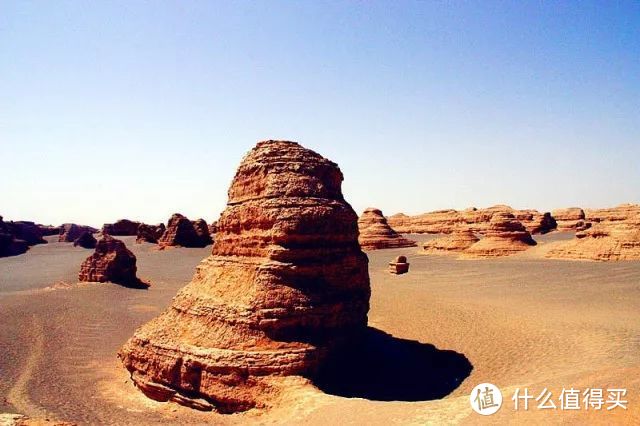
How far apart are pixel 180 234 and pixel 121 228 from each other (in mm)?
30583

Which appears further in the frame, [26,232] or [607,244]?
[26,232]

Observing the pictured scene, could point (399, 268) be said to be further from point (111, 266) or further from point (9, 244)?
point (9, 244)

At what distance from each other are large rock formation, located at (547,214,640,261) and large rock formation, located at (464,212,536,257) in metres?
4.21

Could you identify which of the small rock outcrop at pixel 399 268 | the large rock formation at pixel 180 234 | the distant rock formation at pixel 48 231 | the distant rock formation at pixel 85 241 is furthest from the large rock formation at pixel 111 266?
the distant rock formation at pixel 48 231

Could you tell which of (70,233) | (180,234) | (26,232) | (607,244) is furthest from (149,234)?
(607,244)

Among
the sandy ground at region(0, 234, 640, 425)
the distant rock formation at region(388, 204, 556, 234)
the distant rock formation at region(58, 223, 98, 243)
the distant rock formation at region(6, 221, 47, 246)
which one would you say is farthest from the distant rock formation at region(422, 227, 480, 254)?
the distant rock formation at region(6, 221, 47, 246)

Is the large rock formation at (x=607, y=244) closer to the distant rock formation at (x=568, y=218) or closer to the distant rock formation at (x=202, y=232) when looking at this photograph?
the distant rock formation at (x=568, y=218)

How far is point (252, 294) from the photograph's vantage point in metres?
12.0

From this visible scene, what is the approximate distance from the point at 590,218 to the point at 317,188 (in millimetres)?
56918

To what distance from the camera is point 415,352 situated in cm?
1552

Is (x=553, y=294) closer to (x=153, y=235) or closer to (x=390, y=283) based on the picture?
(x=390, y=283)

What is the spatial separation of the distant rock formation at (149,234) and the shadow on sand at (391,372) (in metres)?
59.5

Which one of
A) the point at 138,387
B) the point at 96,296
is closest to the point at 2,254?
the point at 96,296

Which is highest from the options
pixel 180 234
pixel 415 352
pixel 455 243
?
pixel 180 234
